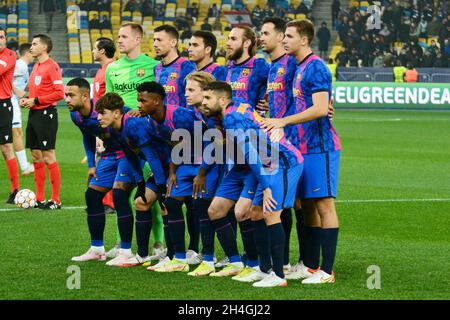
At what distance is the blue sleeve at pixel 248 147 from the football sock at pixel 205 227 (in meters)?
1.04

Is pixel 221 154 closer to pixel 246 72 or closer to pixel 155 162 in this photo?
pixel 155 162

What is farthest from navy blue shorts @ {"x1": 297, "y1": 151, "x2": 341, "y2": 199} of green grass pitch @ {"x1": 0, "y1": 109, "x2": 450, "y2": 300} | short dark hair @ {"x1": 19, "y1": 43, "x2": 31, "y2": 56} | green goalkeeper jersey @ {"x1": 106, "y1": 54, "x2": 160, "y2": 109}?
short dark hair @ {"x1": 19, "y1": 43, "x2": 31, "y2": 56}

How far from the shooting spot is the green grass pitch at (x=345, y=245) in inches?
307

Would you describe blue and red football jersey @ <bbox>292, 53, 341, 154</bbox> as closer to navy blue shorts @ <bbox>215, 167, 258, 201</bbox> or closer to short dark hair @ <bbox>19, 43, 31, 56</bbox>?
navy blue shorts @ <bbox>215, 167, 258, 201</bbox>

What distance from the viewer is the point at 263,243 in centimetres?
815

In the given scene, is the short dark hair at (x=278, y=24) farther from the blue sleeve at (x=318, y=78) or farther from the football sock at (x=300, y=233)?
the football sock at (x=300, y=233)

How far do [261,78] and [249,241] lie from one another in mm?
1585

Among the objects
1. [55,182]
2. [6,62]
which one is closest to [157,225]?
[55,182]

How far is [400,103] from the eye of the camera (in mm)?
32969

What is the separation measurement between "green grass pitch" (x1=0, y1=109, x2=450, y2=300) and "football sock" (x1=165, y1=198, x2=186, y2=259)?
36 cm

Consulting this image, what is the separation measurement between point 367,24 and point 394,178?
2455cm

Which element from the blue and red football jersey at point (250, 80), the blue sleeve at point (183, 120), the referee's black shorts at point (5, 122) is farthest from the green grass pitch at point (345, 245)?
the blue and red football jersey at point (250, 80)
